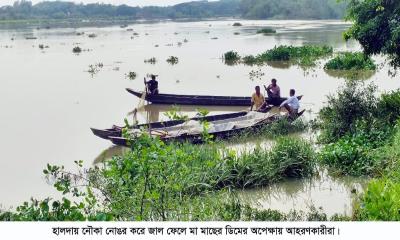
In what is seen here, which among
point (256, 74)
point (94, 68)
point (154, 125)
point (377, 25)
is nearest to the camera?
point (377, 25)

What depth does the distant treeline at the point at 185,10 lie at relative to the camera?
Result: 88625mm

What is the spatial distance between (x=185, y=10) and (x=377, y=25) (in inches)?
4415

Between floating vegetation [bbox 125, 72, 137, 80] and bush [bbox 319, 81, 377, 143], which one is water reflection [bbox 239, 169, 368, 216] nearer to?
bush [bbox 319, 81, 377, 143]

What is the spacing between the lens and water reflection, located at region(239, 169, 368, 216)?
7410 mm

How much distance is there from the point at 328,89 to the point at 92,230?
46.9ft

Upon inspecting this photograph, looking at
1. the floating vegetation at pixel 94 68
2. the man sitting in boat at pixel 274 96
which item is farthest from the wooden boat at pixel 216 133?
the floating vegetation at pixel 94 68

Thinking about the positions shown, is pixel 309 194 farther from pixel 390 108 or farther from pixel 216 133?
pixel 390 108

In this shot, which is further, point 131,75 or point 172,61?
point 172,61

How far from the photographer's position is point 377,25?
Answer: 10.2 meters

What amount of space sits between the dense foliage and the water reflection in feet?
11.0

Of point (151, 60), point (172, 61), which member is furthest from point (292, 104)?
point (151, 60)

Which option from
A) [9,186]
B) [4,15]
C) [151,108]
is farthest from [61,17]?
[9,186]

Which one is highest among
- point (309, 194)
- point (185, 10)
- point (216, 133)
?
point (185, 10)

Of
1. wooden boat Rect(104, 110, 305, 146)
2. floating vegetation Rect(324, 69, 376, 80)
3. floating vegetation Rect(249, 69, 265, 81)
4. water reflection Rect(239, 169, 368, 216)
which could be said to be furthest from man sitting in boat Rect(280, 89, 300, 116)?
floating vegetation Rect(249, 69, 265, 81)
